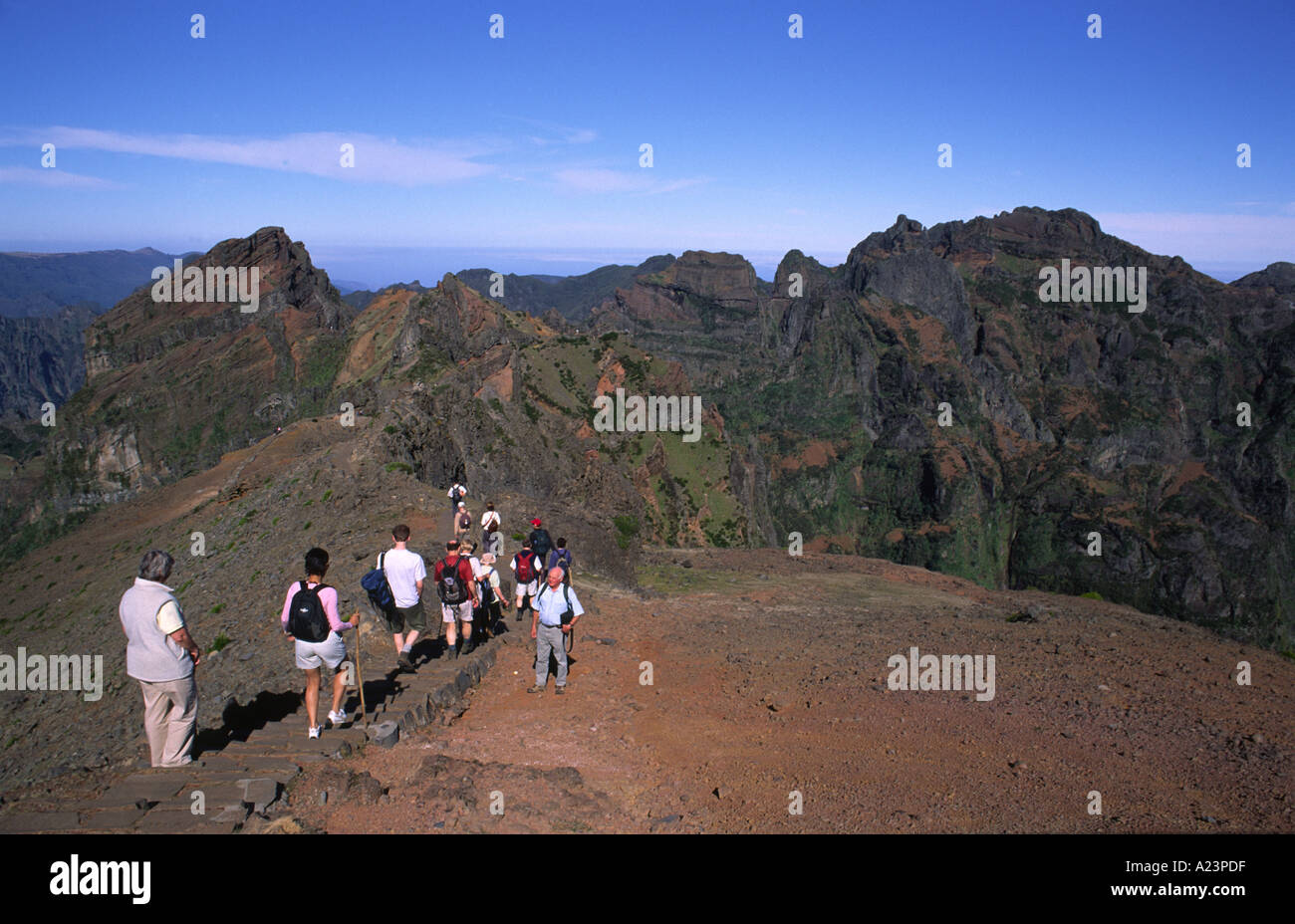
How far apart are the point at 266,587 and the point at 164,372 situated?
6847cm

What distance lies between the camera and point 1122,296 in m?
150

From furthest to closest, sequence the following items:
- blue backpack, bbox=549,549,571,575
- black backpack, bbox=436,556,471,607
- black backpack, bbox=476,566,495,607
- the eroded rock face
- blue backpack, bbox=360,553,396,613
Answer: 1. the eroded rock face
2. black backpack, bbox=476,566,495,607
3. blue backpack, bbox=549,549,571,575
4. black backpack, bbox=436,556,471,607
5. blue backpack, bbox=360,553,396,613

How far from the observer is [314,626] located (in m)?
8.63

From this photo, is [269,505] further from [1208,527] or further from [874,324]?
[874,324]

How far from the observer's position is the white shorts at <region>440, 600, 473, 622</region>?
12.4m

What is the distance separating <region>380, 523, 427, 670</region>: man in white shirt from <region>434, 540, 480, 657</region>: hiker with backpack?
54 centimetres

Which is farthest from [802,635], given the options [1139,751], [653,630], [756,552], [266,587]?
[756,552]

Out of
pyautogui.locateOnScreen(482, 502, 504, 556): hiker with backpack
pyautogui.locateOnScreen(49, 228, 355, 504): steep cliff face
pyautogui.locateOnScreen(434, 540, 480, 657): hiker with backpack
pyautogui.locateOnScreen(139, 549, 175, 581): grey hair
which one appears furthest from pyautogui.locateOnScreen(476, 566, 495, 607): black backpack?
pyautogui.locateOnScreen(49, 228, 355, 504): steep cliff face

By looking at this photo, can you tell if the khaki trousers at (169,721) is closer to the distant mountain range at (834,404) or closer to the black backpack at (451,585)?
the black backpack at (451,585)

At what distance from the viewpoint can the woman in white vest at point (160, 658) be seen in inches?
295

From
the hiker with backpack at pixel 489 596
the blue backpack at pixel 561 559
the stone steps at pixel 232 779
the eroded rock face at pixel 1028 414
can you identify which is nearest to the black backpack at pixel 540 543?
the blue backpack at pixel 561 559

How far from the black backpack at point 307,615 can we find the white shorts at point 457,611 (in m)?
3.68

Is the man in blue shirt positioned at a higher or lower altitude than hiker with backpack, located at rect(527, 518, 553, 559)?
lower

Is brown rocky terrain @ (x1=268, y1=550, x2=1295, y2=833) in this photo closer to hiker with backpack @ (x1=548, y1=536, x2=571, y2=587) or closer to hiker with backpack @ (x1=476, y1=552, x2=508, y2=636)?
hiker with backpack @ (x1=476, y1=552, x2=508, y2=636)
